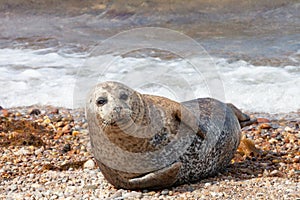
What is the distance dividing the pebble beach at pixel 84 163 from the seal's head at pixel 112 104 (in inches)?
23.7

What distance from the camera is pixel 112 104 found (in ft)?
12.1

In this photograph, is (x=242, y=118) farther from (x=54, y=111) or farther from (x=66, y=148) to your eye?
(x=54, y=111)

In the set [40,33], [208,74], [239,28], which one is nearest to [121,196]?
[208,74]

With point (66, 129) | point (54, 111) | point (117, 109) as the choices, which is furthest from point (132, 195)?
point (54, 111)

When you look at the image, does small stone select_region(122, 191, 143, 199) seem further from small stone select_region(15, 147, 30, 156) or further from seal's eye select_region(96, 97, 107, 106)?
small stone select_region(15, 147, 30, 156)

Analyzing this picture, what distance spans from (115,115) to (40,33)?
10841mm

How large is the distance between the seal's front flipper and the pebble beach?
0.19ft

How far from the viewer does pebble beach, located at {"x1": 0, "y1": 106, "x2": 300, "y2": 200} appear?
4004mm

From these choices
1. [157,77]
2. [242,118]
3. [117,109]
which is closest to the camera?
[117,109]

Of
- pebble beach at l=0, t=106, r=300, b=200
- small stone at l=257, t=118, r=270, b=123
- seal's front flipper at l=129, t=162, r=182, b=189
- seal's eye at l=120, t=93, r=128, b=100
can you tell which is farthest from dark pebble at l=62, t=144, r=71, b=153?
small stone at l=257, t=118, r=270, b=123

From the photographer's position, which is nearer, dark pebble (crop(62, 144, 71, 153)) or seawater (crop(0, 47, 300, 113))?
dark pebble (crop(62, 144, 71, 153))

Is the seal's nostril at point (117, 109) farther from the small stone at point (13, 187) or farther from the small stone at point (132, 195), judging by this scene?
the small stone at point (13, 187)

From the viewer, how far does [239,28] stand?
1283cm

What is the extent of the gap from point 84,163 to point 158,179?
1154 millimetres
